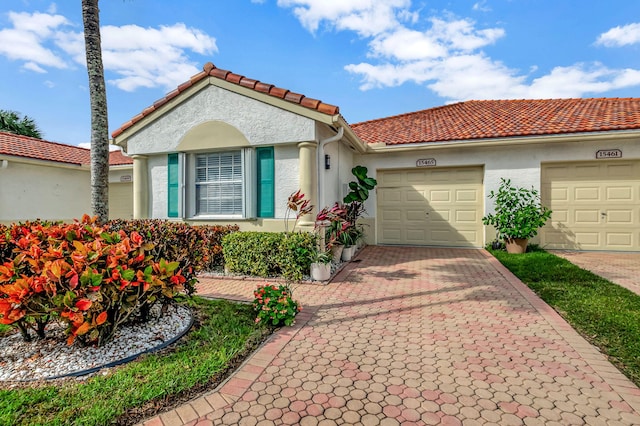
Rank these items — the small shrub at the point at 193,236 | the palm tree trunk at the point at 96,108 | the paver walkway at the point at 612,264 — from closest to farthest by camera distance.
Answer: the palm tree trunk at the point at 96,108 → the paver walkway at the point at 612,264 → the small shrub at the point at 193,236

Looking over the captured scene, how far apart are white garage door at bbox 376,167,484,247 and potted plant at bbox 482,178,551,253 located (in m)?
0.72

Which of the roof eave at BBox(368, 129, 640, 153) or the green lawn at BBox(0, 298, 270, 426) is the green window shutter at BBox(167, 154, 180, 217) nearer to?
the green lawn at BBox(0, 298, 270, 426)

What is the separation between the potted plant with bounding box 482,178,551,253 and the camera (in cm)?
990

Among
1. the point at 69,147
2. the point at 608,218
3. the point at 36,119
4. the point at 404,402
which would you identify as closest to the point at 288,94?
the point at 404,402

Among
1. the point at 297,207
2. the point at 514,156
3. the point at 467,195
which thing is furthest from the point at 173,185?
the point at 514,156

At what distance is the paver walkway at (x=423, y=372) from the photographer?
8.63ft

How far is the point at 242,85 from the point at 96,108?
322cm

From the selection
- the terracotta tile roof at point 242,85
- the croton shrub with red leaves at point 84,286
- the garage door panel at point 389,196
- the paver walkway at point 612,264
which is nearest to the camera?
the croton shrub with red leaves at point 84,286

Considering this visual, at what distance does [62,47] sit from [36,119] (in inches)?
675

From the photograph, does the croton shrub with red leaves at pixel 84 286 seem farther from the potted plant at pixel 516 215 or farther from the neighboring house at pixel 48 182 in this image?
the neighboring house at pixel 48 182

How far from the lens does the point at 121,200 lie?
15117 millimetres

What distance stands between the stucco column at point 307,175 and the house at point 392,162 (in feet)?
0.08

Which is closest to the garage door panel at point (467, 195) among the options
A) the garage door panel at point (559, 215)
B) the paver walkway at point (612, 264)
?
the garage door panel at point (559, 215)

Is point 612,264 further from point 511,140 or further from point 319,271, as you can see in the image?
point 319,271
